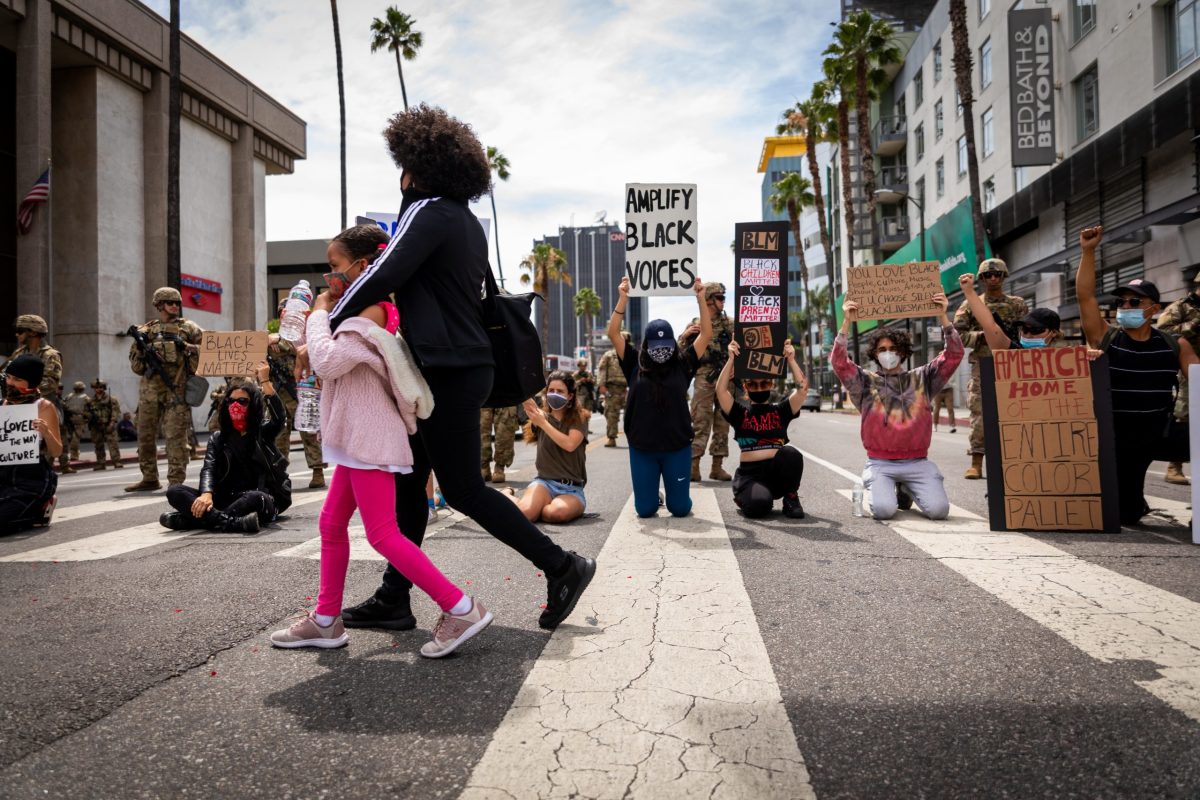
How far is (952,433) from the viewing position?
18.4 meters

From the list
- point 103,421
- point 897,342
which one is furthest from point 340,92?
point 897,342

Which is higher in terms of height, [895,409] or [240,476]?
[895,409]

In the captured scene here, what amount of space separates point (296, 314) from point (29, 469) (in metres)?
4.10

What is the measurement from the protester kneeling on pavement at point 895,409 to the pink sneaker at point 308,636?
4.22 meters

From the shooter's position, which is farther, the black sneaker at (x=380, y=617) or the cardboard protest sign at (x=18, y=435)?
the cardboard protest sign at (x=18, y=435)

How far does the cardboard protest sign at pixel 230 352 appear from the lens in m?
8.27

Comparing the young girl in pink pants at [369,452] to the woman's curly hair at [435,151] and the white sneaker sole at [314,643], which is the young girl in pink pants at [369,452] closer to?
the white sneaker sole at [314,643]

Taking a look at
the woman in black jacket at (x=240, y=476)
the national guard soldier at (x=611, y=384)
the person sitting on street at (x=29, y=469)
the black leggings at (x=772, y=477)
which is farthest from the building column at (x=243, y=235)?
the black leggings at (x=772, y=477)

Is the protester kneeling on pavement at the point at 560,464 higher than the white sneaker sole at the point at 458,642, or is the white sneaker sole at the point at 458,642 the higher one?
the protester kneeling on pavement at the point at 560,464

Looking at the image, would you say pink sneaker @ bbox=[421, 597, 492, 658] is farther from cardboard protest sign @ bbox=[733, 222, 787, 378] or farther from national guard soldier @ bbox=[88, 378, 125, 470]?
national guard soldier @ bbox=[88, 378, 125, 470]

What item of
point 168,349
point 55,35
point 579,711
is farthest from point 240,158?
point 579,711

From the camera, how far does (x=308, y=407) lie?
7.88 meters

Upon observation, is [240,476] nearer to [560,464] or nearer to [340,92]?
[560,464]

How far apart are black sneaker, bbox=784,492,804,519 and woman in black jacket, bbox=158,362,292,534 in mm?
3980
